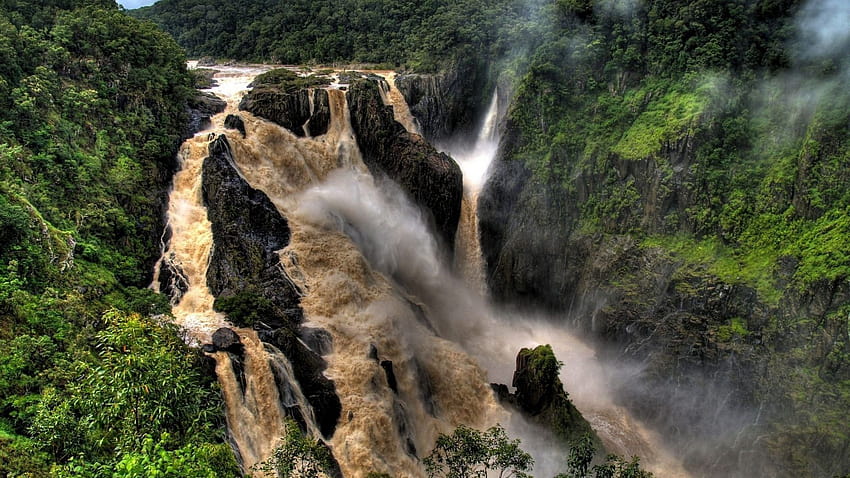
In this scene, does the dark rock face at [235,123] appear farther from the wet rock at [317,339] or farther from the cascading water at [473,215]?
the cascading water at [473,215]

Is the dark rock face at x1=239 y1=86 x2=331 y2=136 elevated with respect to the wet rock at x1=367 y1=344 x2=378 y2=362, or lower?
elevated

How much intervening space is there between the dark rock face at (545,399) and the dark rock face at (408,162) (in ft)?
33.9

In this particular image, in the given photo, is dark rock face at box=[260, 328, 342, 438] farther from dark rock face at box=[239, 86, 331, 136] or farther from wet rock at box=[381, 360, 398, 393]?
dark rock face at box=[239, 86, 331, 136]

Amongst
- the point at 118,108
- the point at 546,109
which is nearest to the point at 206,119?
the point at 118,108

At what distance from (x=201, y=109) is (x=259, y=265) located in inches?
490

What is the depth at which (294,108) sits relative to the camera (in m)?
30.4

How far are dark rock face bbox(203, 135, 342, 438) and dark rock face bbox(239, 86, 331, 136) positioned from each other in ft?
14.1

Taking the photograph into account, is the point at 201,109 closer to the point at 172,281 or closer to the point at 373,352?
the point at 172,281

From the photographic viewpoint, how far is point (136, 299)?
20438mm

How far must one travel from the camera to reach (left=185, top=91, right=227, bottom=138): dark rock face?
95.3 feet

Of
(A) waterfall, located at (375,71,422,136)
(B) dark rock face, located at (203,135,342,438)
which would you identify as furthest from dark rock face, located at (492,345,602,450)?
(A) waterfall, located at (375,71,422,136)

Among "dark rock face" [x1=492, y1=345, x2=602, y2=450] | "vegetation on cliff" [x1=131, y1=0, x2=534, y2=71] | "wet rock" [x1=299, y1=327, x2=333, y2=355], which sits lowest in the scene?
"dark rock face" [x1=492, y1=345, x2=602, y2=450]

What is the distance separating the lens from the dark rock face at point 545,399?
21.7 metres

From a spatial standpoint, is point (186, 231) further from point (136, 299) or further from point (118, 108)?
point (118, 108)
